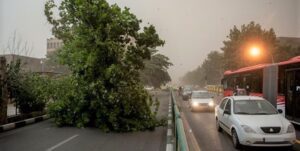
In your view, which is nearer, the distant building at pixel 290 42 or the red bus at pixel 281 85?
the red bus at pixel 281 85

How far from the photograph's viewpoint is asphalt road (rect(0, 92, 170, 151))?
Answer: 9.41 metres

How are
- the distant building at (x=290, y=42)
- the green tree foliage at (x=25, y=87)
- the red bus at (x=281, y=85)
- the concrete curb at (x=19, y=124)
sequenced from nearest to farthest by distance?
the concrete curb at (x=19, y=124) < the red bus at (x=281, y=85) < the green tree foliage at (x=25, y=87) < the distant building at (x=290, y=42)

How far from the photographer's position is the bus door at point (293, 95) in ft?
43.9

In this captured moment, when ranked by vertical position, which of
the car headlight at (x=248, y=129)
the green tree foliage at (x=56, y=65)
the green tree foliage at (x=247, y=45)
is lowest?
the car headlight at (x=248, y=129)

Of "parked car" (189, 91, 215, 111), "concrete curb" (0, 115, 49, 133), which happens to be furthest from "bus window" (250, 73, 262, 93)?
"concrete curb" (0, 115, 49, 133)

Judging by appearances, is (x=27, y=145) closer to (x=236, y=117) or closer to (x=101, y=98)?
(x=101, y=98)

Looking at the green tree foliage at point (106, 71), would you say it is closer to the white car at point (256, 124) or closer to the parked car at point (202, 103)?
the white car at point (256, 124)

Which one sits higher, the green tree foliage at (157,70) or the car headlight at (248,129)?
the green tree foliage at (157,70)

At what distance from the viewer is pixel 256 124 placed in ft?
29.5

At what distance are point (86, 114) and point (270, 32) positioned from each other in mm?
49755

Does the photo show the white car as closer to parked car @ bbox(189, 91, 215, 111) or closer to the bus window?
the bus window

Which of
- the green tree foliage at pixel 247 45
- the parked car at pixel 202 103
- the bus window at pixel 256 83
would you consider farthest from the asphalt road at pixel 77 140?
the green tree foliage at pixel 247 45

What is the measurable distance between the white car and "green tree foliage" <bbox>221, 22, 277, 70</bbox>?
44.7 meters

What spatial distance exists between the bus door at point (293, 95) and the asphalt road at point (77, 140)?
18.4 feet
